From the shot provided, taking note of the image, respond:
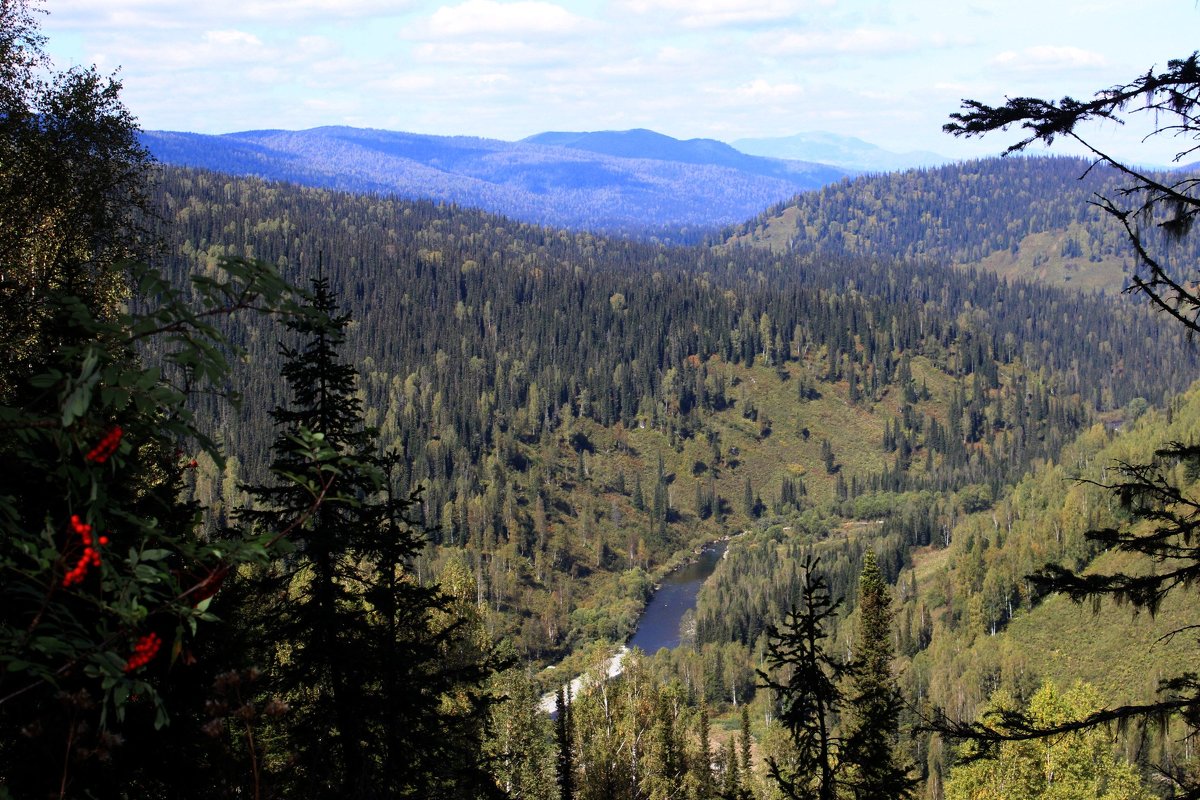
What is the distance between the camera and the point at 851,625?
104m

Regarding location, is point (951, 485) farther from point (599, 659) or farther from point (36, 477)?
point (36, 477)

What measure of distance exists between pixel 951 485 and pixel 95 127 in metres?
188

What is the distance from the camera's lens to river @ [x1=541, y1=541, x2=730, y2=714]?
12493cm

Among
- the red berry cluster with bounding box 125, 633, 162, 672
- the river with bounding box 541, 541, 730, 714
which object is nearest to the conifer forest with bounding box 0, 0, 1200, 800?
the red berry cluster with bounding box 125, 633, 162, 672

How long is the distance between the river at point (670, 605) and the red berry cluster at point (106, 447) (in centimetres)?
9999

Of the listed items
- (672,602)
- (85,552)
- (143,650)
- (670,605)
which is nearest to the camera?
(85,552)

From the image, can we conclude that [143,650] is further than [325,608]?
No

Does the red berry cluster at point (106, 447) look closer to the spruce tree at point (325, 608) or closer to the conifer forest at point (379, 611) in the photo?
the conifer forest at point (379, 611)

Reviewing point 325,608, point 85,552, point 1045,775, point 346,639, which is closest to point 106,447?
point 85,552

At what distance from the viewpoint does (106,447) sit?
488 cm

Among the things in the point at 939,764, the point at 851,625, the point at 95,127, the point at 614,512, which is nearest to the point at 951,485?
the point at 614,512

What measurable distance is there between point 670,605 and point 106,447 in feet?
469

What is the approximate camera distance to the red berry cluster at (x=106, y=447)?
482 cm

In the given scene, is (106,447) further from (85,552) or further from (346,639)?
(346,639)
